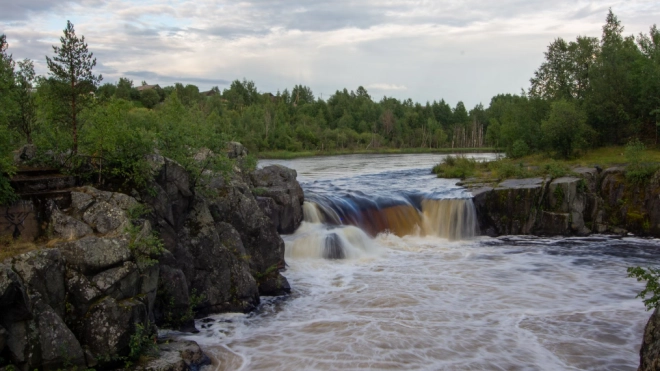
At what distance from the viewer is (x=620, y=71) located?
3662 centimetres

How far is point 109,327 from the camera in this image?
989 centimetres

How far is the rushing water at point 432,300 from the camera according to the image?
11789mm

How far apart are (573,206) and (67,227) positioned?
22713 mm

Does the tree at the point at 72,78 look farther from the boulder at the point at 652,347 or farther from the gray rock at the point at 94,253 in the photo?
the boulder at the point at 652,347

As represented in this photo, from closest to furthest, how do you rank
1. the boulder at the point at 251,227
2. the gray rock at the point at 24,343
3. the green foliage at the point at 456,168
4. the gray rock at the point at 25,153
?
the gray rock at the point at 24,343 < the gray rock at the point at 25,153 < the boulder at the point at 251,227 < the green foliage at the point at 456,168

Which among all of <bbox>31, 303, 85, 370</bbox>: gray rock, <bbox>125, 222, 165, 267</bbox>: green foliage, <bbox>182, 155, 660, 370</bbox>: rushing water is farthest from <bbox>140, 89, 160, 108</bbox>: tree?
<bbox>31, 303, 85, 370</bbox>: gray rock

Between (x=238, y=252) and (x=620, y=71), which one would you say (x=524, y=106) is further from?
(x=238, y=252)

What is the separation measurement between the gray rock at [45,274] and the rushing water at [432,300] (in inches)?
A: 139

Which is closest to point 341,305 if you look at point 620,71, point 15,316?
point 15,316

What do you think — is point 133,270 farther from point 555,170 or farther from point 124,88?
point 124,88

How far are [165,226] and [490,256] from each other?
13.6m

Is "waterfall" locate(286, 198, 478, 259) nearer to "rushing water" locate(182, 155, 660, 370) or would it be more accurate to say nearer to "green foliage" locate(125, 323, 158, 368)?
"rushing water" locate(182, 155, 660, 370)

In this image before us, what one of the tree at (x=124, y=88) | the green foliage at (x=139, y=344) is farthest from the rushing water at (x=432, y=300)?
the tree at (x=124, y=88)

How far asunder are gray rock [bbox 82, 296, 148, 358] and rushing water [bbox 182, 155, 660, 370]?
7.15 feet
